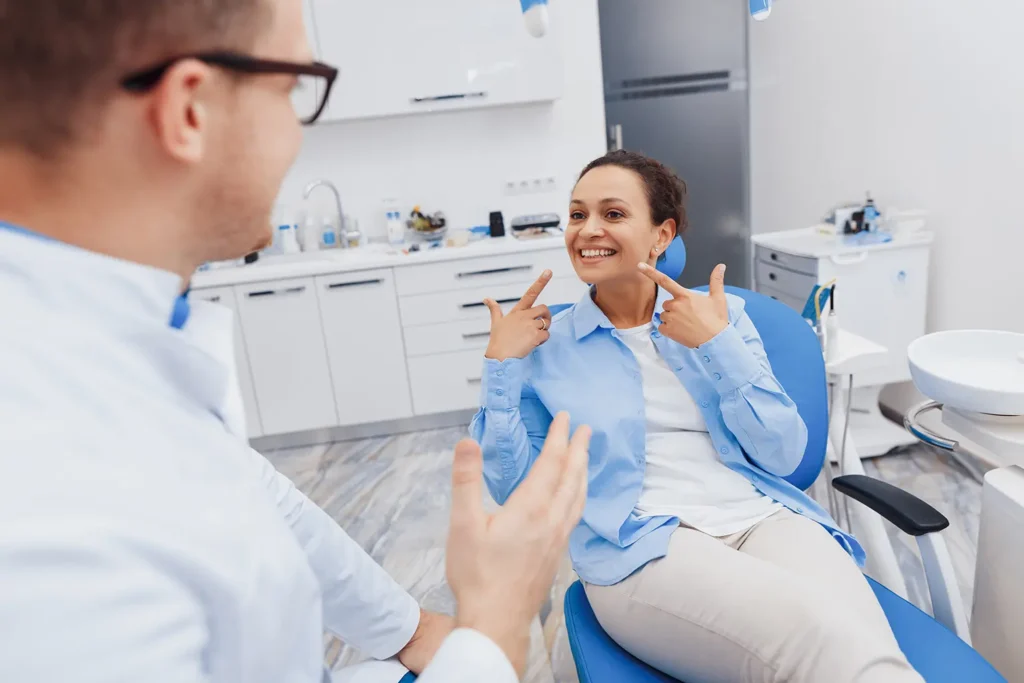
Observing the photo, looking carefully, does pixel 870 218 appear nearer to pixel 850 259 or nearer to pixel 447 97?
pixel 850 259

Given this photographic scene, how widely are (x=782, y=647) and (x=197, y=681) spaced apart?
36.9 inches

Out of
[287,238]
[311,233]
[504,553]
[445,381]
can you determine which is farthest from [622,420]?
[311,233]

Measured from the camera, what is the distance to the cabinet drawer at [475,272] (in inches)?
129

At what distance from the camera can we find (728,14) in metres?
4.23

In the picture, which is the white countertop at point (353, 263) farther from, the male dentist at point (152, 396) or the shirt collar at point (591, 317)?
the male dentist at point (152, 396)

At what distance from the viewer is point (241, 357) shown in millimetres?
3320

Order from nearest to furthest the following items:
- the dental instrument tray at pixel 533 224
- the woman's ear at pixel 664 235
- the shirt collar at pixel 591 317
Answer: the shirt collar at pixel 591 317 < the woman's ear at pixel 664 235 < the dental instrument tray at pixel 533 224

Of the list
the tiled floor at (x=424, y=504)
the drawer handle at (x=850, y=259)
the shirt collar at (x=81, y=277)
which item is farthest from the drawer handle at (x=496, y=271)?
the shirt collar at (x=81, y=277)

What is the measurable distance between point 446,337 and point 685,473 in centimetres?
214

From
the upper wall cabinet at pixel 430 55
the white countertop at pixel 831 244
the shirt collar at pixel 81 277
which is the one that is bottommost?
the white countertop at pixel 831 244

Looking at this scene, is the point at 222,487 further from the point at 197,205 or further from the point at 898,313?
the point at 898,313

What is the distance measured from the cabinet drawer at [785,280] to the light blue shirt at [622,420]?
1.45 metres

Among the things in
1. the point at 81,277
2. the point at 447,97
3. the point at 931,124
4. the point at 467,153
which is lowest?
the point at 81,277

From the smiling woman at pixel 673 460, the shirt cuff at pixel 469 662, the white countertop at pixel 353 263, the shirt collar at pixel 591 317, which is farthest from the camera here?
the white countertop at pixel 353 263
